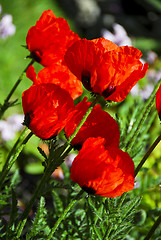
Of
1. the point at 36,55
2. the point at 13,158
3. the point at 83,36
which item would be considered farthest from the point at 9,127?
the point at 83,36

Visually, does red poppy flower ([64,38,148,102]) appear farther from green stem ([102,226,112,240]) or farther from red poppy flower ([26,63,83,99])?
green stem ([102,226,112,240])

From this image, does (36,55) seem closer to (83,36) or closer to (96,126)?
(96,126)

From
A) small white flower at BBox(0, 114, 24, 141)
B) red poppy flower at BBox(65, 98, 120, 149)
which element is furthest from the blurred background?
red poppy flower at BBox(65, 98, 120, 149)

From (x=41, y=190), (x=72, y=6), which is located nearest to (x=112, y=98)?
(x=41, y=190)

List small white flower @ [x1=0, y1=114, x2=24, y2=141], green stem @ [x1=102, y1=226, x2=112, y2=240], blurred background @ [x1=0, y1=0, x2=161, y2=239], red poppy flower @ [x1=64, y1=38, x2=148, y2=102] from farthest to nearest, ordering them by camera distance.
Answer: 1. small white flower @ [x1=0, y1=114, x2=24, y2=141]
2. blurred background @ [x1=0, y1=0, x2=161, y2=239]
3. green stem @ [x1=102, y1=226, x2=112, y2=240]
4. red poppy flower @ [x1=64, y1=38, x2=148, y2=102]

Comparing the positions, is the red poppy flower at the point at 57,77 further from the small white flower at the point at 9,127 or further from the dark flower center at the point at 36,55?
the small white flower at the point at 9,127

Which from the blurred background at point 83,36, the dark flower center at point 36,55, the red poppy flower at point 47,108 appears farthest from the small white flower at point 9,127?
the red poppy flower at point 47,108

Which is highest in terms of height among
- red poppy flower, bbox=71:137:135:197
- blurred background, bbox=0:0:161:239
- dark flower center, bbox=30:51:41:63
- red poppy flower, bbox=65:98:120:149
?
dark flower center, bbox=30:51:41:63

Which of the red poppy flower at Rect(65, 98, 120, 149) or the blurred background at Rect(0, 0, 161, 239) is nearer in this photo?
the red poppy flower at Rect(65, 98, 120, 149)
